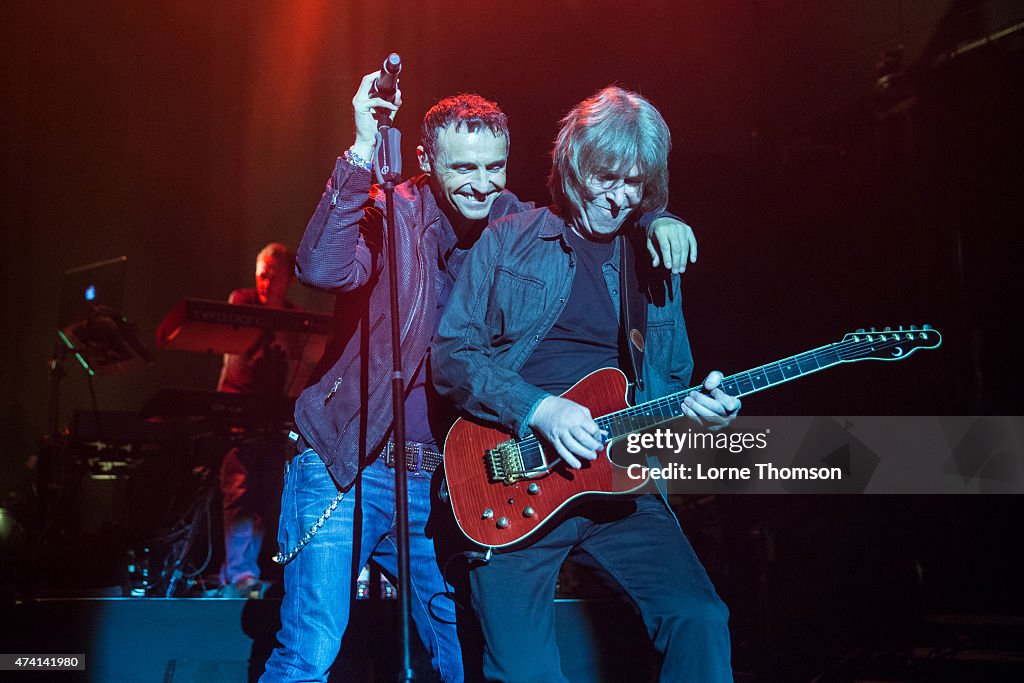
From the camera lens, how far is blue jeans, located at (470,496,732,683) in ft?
6.68

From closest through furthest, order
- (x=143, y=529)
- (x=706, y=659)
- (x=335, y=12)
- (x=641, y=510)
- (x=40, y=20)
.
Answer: (x=706, y=659) < (x=641, y=510) < (x=143, y=529) < (x=335, y=12) < (x=40, y=20)

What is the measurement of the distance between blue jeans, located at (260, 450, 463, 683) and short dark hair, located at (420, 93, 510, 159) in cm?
102

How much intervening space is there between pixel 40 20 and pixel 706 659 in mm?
6814

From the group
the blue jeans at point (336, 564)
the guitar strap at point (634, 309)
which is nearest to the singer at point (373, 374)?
the blue jeans at point (336, 564)

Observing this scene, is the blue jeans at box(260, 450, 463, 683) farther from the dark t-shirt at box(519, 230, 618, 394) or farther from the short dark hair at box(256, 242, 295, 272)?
the short dark hair at box(256, 242, 295, 272)

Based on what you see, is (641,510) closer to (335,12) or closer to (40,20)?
(335,12)

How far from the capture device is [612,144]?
2369 mm

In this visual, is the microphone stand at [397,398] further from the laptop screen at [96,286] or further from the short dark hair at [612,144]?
the laptop screen at [96,286]

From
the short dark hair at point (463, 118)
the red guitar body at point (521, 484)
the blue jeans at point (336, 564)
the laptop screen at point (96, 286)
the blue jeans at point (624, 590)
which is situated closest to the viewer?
the blue jeans at point (624, 590)

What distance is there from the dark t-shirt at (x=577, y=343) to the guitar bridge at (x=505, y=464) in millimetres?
208

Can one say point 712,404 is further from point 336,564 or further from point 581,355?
point 336,564

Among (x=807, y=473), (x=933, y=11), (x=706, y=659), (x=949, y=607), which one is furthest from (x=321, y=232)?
(x=933, y=11)

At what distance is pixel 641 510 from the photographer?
2295 millimetres

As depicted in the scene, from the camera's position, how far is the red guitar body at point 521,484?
2252 mm
